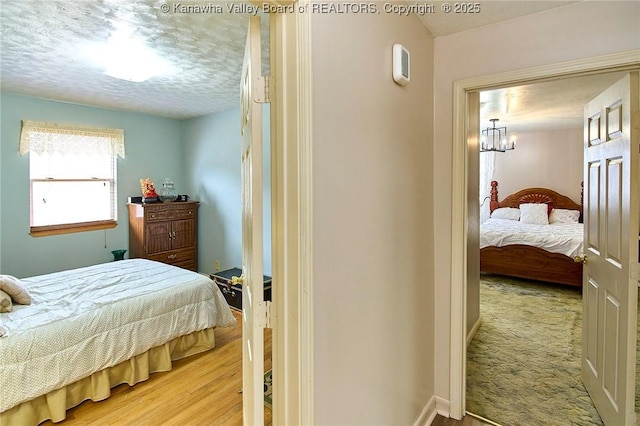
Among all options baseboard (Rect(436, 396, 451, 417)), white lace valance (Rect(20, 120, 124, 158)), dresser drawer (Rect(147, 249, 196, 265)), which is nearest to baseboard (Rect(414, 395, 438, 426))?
baseboard (Rect(436, 396, 451, 417))

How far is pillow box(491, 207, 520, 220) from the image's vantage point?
6.44 meters

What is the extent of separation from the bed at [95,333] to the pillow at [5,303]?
4cm

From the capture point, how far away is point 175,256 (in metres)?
4.67

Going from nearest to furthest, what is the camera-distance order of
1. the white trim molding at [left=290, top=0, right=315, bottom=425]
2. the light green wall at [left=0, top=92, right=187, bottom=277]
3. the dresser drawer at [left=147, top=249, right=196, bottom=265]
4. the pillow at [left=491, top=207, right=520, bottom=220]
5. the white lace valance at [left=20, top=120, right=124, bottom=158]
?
the white trim molding at [left=290, top=0, right=315, bottom=425]
the light green wall at [left=0, top=92, right=187, bottom=277]
the white lace valance at [left=20, top=120, right=124, bottom=158]
the dresser drawer at [left=147, top=249, right=196, bottom=265]
the pillow at [left=491, top=207, right=520, bottom=220]

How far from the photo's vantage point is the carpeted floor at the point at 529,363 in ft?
7.13

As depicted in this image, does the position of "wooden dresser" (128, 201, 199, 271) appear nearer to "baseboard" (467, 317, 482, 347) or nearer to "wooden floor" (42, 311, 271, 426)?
"wooden floor" (42, 311, 271, 426)

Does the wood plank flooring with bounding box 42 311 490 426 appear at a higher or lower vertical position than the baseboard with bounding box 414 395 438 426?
lower

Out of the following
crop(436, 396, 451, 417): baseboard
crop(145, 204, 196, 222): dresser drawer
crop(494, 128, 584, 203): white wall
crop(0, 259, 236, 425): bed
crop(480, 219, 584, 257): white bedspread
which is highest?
crop(494, 128, 584, 203): white wall

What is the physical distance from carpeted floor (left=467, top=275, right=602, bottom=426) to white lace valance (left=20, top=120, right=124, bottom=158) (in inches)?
184

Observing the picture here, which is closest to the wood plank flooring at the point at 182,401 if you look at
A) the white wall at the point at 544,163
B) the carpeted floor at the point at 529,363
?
the carpeted floor at the point at 529,363

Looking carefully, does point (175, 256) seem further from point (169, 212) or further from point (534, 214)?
point (534, 214)

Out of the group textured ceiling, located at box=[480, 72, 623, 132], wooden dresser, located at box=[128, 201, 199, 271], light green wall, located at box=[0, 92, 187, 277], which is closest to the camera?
textured ceiling, located at box=[480, 72, 623, 132]

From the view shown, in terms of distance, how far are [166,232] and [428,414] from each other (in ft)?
12.4

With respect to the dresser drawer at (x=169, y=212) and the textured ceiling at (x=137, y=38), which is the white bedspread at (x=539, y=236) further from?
the dresser drawer at (x=169, y=212)
